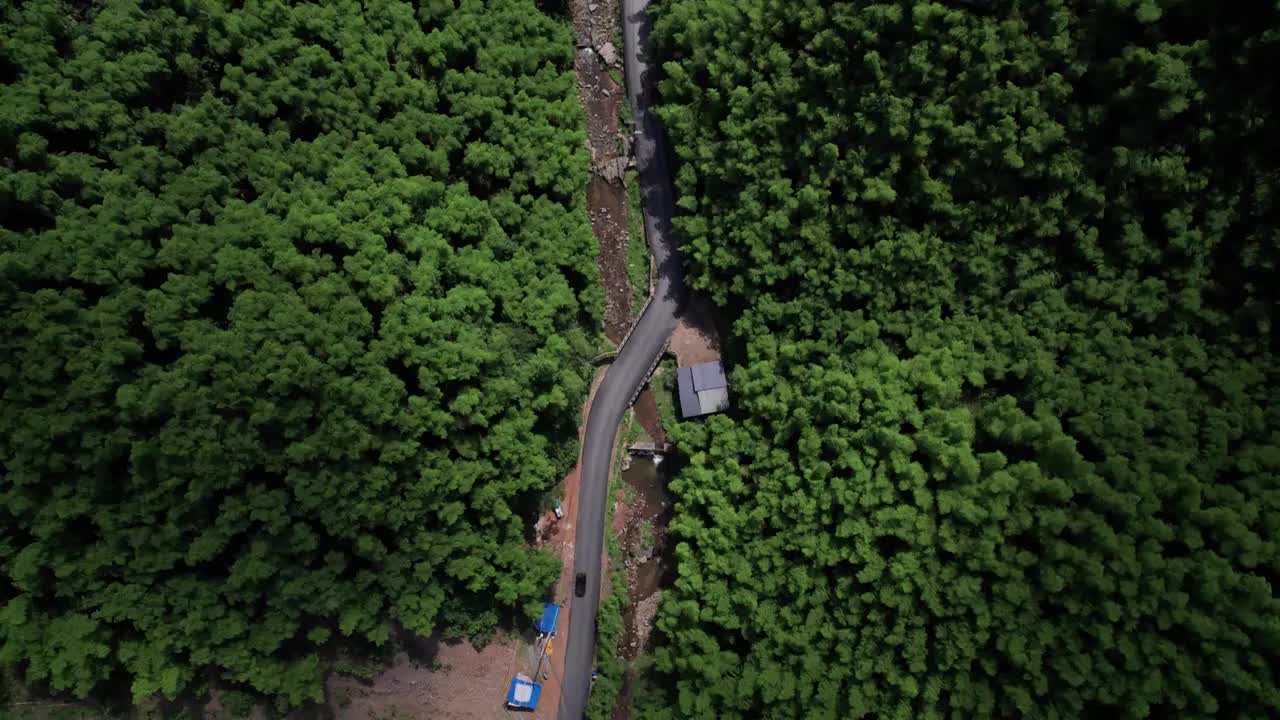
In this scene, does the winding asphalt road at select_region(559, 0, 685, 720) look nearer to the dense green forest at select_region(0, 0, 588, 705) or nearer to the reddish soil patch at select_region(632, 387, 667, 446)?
the reddish soil patch at select_region(632, 387, 667, 446)

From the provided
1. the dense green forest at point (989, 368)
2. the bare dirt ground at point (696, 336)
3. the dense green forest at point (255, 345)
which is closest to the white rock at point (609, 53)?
the dense green forest at point (989, 368)

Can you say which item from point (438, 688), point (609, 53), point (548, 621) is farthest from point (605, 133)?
point (438, 688)

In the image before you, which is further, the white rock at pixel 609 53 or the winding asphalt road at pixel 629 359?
the white rock at pixel 609 53

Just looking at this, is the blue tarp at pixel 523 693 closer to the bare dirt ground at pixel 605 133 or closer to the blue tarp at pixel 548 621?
the blue tarp at pixel 548 621

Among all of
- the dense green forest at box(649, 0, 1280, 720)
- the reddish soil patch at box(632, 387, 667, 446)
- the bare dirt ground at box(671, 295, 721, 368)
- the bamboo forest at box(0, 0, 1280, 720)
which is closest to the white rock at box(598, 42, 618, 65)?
the dense green forest at box(649, 0, 1280, 720)

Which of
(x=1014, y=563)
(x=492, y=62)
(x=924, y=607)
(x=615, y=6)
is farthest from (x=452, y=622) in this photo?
(x=615, y=6)

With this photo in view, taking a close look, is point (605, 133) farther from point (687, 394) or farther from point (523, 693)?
point (523, 693)
